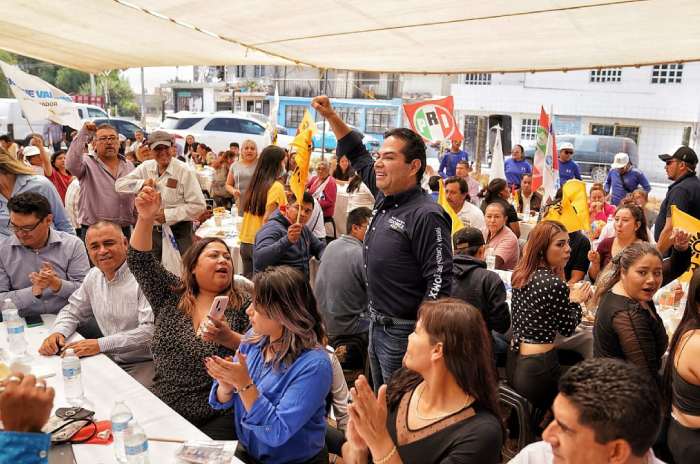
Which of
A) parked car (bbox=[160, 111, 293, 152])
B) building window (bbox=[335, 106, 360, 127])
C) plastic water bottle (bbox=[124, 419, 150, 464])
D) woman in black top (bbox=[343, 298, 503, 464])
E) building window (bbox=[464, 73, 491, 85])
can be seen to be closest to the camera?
woman in black top (bbox=[343, 298, 503, 464])

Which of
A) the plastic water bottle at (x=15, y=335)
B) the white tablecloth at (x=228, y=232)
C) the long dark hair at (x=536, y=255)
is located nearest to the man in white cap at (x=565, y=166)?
the white tablecloth at (x=228, y=232)

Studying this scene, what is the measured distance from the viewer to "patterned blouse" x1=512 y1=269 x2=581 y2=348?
10.9 ft

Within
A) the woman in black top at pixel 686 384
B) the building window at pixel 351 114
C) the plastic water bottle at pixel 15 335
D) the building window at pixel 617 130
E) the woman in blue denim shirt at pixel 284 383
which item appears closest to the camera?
the woman in blue denim shirt at pixel 284 383

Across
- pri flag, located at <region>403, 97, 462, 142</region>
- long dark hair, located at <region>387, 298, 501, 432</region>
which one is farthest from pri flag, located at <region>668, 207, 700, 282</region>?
pri flag, located at <region>403, 97, 462, 142</region>

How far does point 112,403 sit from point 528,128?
2224cm

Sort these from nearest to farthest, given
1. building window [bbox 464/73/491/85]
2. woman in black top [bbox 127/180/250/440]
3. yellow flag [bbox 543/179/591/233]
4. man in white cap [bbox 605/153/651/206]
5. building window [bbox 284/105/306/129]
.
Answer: woman in black top [bbox 127/180/250/440], yellow flag [bbox 543/179/591/233], man in white cap [bbox 605/153/651/206], building window [bbox 464/73/491/85], building window [bbox 284/105/306/129]

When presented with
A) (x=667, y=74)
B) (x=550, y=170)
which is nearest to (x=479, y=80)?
(x=667, y=74)

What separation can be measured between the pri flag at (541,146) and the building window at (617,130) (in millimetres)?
15566

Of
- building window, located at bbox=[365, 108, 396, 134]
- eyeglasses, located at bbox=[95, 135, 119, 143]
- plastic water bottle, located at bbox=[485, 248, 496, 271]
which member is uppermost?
building window, located at bbox=[365, 108, 396, 134]

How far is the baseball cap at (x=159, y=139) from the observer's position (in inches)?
199

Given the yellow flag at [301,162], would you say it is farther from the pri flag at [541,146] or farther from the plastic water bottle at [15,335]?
the pri flag at [541,146]

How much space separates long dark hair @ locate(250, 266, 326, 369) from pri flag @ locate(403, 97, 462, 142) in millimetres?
6105

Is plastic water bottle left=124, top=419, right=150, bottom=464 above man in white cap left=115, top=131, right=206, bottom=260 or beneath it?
beneath

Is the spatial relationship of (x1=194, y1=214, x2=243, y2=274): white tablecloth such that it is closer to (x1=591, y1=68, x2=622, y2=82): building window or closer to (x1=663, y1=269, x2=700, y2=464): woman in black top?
(x1=663, y1=269, x2=700, y2=464): woman in black top
